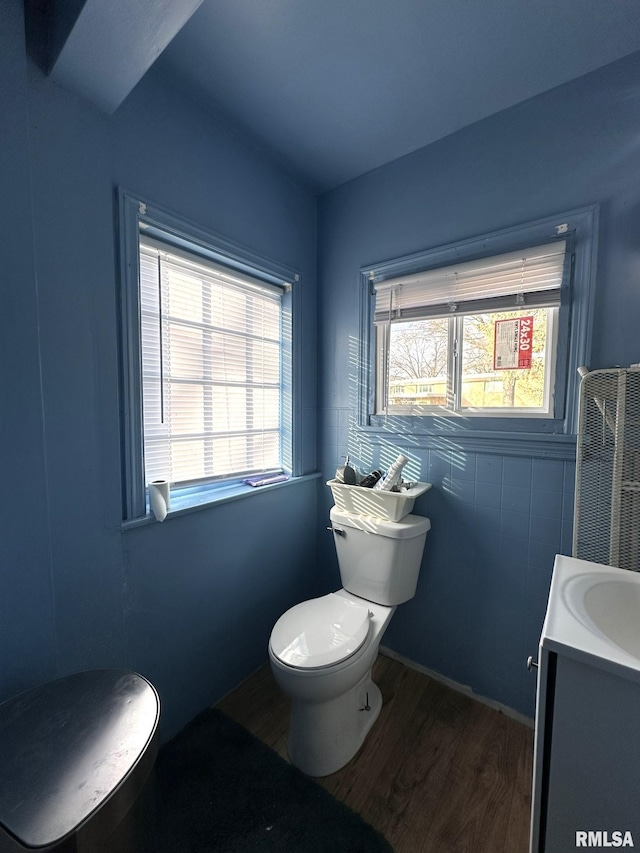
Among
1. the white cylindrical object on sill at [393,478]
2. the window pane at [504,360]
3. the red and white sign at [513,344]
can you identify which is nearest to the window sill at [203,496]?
the white cylindrical object on sill at [393,478]

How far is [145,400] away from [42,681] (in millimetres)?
885

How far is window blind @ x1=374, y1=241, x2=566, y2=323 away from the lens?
4.38 feet

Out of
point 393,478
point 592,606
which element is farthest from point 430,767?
point 393,478

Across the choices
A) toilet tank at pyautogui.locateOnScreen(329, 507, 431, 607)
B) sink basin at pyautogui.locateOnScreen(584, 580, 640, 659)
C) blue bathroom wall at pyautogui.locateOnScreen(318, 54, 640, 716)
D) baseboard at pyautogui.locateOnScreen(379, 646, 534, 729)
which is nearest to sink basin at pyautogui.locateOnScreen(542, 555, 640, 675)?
sink basin at pyautogui.locateOnScreen(584, 580, 640, 659)

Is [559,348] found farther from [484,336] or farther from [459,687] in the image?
[459,687]

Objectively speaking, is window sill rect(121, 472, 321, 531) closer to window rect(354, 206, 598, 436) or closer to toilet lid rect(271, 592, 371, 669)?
toilet lid rect(271, 592, 371, 669)

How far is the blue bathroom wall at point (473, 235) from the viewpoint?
3.94ft

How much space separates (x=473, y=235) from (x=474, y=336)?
1.35 ft

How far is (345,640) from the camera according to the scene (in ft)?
4.10

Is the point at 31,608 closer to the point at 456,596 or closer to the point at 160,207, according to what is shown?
the point at 160,207

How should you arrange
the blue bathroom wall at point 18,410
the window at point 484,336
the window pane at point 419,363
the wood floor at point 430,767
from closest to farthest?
the blue bathroom wall at point 18,410, the wood floor at point 430,767, the window at point 484,336, the window pane at point 419,363

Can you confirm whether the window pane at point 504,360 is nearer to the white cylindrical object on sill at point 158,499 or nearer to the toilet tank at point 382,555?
the toilet tank at point 382,555

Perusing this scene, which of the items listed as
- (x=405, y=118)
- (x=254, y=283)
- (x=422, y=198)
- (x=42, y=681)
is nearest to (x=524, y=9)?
(x=405, y=118)

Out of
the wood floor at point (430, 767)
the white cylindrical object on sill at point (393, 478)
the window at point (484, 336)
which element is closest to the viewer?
the wood floor at point (430, 767)
